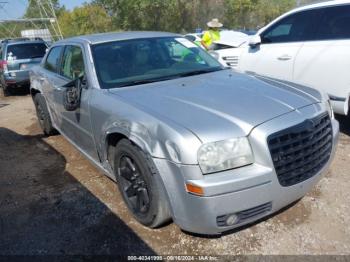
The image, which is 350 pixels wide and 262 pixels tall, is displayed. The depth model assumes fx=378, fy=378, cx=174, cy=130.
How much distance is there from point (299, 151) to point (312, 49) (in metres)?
2.89

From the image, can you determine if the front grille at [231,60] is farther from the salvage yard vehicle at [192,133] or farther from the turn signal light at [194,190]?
the turn signal light at [194,190]

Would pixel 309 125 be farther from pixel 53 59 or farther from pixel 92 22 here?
pixel 92 22

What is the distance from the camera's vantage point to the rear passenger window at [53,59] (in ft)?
16.8

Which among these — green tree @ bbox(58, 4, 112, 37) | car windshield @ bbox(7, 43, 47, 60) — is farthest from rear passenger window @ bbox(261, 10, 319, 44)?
green tree @ bbox(58, 4, 112, 37)

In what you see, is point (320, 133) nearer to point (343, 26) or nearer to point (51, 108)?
point (343, 26)

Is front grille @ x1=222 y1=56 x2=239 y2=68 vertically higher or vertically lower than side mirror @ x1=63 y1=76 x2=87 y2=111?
lower

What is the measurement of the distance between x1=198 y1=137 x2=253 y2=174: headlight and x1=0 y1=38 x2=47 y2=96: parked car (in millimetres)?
10140

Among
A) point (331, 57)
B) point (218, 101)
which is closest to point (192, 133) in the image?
point (218, 101)

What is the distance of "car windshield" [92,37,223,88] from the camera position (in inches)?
148

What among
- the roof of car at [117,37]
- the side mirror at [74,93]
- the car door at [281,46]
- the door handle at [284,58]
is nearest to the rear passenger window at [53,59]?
the roof of car at [117,37]

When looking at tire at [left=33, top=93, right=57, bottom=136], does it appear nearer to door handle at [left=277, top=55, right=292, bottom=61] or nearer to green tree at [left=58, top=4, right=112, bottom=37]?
door handle at [left=277, top=55, right=292, bottom=61]

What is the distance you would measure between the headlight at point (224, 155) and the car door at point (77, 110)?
165cm

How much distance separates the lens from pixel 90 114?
12.2 ft

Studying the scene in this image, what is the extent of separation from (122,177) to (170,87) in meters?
0.94
